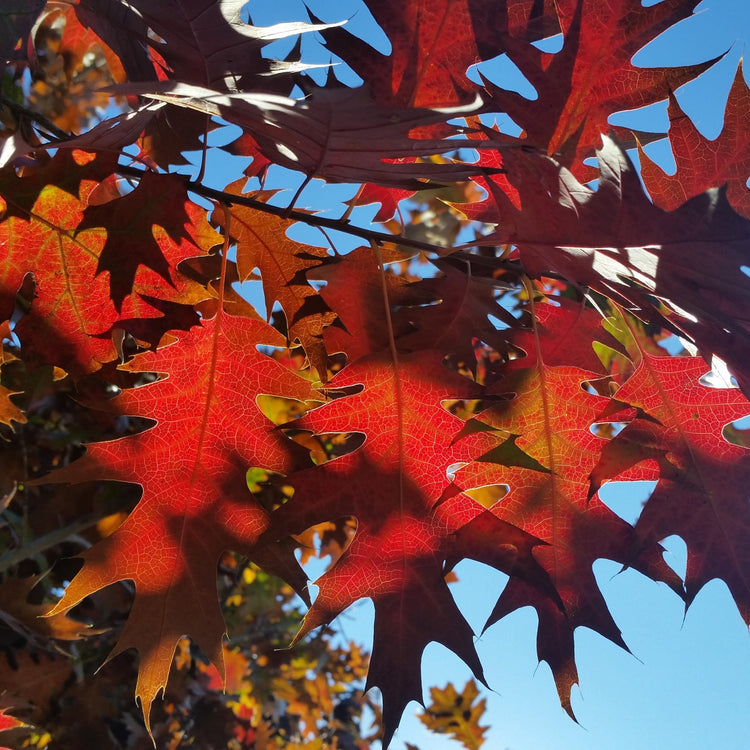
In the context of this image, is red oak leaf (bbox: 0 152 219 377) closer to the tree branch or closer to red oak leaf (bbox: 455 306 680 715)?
the tree branch

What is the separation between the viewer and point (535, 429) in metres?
0.88

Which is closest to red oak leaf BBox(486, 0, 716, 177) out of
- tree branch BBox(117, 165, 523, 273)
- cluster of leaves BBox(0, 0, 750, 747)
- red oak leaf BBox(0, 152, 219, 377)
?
cluster of leaves BBox(0, 0, 750, 747)

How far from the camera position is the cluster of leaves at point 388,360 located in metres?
0.76

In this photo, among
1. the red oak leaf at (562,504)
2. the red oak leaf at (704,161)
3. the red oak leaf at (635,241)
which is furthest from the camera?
the red oak leaf at (562,504)

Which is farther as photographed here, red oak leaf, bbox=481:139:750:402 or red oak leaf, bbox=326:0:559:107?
red oak leaf, bbox=326:0:559:107

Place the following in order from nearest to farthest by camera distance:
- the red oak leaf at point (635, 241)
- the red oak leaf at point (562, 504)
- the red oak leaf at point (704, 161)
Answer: the red oak leaf at point (635, 241) → the red oak leaf at point (704, 161) → the red oak leaf at point (562, 504)

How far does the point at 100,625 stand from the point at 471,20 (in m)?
1.70

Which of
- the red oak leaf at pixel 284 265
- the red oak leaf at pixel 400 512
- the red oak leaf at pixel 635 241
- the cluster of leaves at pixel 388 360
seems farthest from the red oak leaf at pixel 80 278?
the red oak leaf at pixel 635 241

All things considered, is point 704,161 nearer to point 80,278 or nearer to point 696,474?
point 696,474

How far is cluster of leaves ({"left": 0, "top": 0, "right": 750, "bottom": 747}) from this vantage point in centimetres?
76

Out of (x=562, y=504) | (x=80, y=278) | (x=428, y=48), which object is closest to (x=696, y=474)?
(x=562, y=504)

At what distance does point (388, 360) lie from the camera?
846 mm

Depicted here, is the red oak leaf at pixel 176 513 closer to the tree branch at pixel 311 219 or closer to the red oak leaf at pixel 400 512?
the red oak leaf at pixel 400 512

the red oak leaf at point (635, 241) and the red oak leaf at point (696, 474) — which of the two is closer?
the red oak leaf at point (635, 241)
